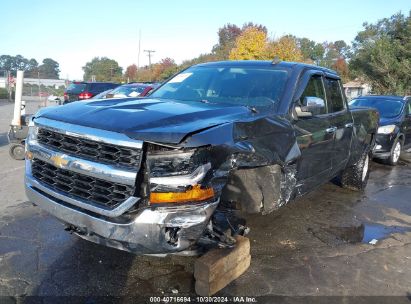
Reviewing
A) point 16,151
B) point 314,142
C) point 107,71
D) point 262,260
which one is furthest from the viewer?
point 107,71

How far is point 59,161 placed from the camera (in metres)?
3.14

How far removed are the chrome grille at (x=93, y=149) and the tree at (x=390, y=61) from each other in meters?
27.2

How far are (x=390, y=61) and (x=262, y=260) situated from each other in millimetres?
26756

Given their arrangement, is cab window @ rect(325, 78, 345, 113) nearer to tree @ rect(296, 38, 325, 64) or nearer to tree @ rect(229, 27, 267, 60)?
tree @ rect(229, 27, 267, 60)

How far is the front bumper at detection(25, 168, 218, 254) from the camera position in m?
2.73

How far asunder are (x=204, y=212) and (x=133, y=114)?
37.7 inches

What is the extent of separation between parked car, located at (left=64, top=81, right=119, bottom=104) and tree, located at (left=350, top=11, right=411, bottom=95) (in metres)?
18.6

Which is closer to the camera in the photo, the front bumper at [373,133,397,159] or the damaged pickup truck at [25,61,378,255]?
the damaged pickup truck at [25,61,378,255]

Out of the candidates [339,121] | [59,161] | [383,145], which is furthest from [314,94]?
[383,145]

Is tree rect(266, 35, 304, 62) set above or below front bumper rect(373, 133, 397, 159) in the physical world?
above

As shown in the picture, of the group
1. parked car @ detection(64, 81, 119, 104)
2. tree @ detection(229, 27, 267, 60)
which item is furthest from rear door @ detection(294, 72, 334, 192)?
tree @ detection(229, 27, 267, 60)

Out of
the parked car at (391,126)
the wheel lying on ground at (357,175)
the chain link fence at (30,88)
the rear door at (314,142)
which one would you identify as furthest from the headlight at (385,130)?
the chain link fence at (30,88)

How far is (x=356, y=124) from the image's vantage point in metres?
5.89

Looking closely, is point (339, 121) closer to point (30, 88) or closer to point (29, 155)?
point (29, 155)
